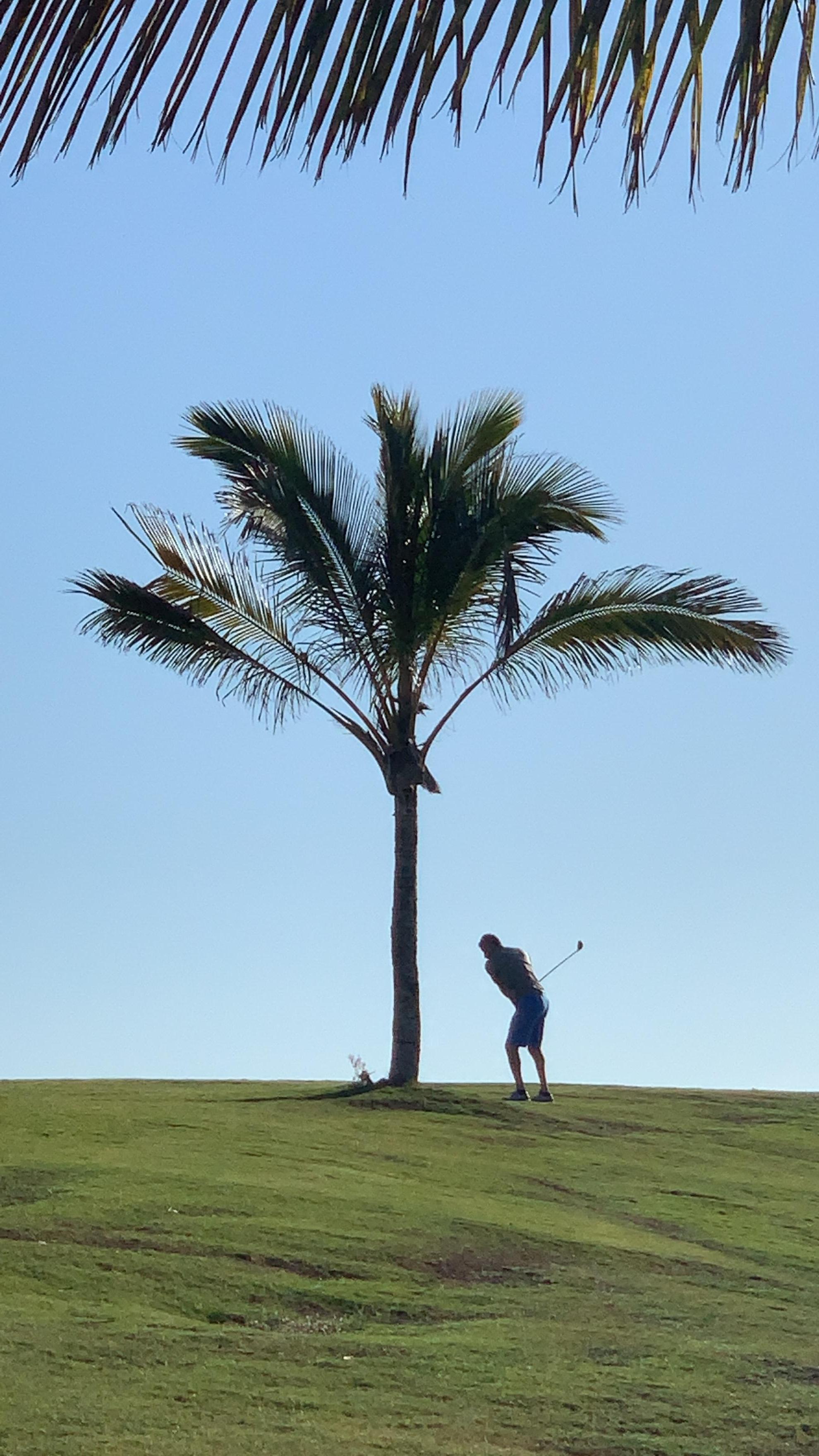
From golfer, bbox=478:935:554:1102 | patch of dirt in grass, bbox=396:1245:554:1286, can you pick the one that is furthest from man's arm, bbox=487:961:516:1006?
patch of dirt in grass, bbox=396:1245:554:1286

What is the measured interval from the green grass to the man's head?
5.03 ft

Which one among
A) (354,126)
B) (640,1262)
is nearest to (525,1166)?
(640,1262)

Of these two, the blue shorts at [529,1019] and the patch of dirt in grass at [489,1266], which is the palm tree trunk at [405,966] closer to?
the blue shorts at [529,1019]

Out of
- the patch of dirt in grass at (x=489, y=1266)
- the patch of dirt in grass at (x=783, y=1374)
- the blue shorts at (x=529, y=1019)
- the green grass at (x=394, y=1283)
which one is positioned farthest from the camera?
the blue shorts at (x=529, y=1019)

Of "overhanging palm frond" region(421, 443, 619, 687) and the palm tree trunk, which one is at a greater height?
"overhanging palm frond" region(421, 443, 619, 687)

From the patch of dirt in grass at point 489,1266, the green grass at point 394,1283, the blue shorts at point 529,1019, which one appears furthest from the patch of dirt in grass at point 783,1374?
the blue shorts at point 529,1019

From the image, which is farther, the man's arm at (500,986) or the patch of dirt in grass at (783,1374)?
the man's arm at (500,986)

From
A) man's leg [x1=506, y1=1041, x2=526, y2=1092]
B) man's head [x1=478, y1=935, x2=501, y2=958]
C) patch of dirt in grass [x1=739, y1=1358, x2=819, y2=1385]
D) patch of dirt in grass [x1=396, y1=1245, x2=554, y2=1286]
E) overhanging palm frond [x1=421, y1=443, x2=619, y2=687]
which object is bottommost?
patch of dirt in grass [x1=739, y1=1358, x2=819, y2=1385]

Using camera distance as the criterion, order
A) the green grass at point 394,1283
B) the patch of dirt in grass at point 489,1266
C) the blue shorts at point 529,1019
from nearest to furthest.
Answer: the green grass at point 394,1283 → the patch of dirt in grass at point 489,1266 → the blue shorts at point 529,1019

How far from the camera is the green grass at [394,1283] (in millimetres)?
6703

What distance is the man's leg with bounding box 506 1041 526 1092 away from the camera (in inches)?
623

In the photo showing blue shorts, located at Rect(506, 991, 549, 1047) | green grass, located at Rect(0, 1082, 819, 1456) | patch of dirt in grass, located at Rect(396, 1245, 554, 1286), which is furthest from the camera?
blue shorts, located at Rect(506, 991, 549, 1047)

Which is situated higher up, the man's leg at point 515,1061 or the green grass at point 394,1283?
the man's leg at point 515,1061

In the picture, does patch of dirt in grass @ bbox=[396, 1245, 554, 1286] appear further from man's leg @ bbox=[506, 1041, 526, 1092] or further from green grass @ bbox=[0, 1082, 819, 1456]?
man's leg @ bbox=[506, 1041, 526, 1092]
